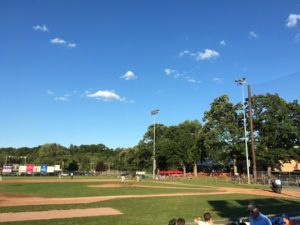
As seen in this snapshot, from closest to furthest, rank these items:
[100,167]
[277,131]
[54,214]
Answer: [54,214]
[277,131]
[100,167]

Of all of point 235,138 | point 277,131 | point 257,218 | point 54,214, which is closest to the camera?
point 257,218

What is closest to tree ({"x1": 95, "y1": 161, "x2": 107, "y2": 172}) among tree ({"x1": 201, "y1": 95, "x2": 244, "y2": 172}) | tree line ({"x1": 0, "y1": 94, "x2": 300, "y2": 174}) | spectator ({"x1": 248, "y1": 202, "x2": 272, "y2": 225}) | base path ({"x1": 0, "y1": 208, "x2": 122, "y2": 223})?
tree line ({"x1": 0, "y1": 94, "x2": 300, "y2": 174})

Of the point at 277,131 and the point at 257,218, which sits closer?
the point at 257,218

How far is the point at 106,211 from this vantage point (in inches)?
706

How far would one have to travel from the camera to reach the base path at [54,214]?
1539 centimetres

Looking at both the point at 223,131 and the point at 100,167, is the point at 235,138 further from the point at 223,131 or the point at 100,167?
the point at 100,167

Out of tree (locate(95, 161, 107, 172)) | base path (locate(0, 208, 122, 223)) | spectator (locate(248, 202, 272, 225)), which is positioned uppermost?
tree (locate(95, 161, 107, 172))

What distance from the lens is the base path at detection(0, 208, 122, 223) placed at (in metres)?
15.4

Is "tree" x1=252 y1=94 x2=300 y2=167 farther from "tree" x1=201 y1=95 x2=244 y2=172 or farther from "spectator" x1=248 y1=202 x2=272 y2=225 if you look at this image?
"spectator" x1=248 y1=202 x2=272 y2=225

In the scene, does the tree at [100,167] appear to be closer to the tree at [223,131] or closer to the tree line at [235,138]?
the tree line at [235,138]

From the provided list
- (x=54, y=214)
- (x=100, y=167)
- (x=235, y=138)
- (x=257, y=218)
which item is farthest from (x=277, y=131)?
(x=100, y=167)

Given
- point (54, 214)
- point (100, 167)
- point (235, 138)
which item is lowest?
point (54, 214)

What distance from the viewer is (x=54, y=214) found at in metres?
16.6

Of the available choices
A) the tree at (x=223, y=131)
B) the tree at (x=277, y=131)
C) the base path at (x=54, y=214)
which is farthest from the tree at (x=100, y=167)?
the base path at (x=54, y=214)
